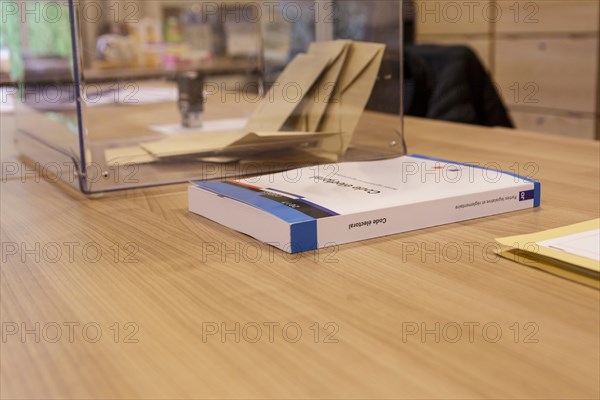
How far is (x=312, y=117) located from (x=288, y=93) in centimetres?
9

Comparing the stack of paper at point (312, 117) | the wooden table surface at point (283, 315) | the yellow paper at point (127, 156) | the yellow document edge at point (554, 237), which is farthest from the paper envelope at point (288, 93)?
the yellow document edge at point (554, 237)

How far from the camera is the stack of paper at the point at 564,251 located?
605 mm

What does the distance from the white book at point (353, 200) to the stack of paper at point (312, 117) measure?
18 cm

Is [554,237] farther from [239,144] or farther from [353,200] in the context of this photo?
[239,144]

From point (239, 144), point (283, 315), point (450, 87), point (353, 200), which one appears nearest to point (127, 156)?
point (239, 144)

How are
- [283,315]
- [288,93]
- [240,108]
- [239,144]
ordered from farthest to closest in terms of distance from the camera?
1. [240,108]
2. [288,93]
3. [239,144]
4. [283,315]

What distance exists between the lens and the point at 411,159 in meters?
0.98

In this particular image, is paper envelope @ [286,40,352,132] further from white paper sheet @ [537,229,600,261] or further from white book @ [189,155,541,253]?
white paper sheet @ [537,229,600,261]

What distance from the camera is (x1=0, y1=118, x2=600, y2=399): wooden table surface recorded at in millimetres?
456

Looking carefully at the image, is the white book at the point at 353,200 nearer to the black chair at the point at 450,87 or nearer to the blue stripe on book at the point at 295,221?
the blue stripe on book at the point at 295,221

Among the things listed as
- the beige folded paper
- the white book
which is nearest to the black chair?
the beige folded paper

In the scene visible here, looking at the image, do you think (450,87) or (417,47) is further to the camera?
(417,47)

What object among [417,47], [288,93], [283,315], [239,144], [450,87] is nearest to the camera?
[283,315]

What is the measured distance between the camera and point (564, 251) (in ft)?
2.07
